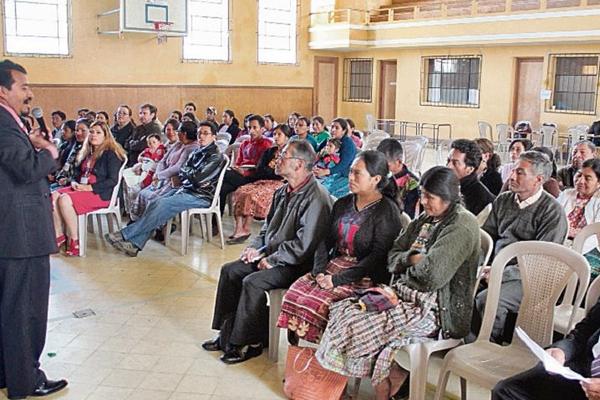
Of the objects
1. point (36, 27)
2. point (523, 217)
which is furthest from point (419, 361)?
point (36, 27)

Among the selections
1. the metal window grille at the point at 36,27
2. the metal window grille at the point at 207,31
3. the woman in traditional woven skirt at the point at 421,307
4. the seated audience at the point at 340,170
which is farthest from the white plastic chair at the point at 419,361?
the metal window grille at the point at 207,31

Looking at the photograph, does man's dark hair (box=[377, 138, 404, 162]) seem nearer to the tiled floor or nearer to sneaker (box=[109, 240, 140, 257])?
the tiled floor

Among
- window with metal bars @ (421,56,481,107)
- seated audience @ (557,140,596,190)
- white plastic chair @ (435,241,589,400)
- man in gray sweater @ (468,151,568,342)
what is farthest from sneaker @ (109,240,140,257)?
window with metal bars @ (421,56,481,107)

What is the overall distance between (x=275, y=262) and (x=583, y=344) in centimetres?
154

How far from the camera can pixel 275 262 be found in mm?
3221

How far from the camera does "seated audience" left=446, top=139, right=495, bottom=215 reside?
3664 mm

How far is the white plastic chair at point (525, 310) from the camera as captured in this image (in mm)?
2336

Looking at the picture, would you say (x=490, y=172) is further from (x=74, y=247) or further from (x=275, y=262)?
(x=74, y=247)

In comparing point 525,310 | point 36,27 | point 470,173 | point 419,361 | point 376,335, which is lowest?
point 419,361

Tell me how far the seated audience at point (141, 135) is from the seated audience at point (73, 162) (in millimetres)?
1070

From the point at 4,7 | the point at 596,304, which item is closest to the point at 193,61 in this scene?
the point at 4,7

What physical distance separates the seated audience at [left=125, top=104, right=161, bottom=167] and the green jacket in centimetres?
484

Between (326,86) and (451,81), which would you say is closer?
(451,81)

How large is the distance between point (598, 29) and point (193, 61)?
28.0 feet
